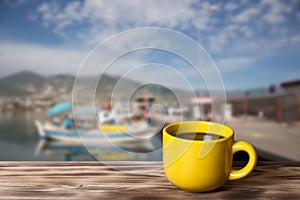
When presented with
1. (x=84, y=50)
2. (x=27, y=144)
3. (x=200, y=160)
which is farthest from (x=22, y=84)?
(x=200, y=160)

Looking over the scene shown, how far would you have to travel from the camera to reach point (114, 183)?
0.31m

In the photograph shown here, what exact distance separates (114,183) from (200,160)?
0.14m

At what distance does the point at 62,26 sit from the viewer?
741 centimetres

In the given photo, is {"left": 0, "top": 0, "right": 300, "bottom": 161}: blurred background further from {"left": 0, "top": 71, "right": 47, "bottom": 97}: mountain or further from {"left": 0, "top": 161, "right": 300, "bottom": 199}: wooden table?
{"left": 0, "top": 161, "right": 300, "bottom": 199}: wooden table

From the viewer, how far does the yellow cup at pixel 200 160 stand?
25cm

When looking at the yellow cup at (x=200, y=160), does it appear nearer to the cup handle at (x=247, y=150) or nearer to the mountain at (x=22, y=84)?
the cup handle at (x=247, y=150)

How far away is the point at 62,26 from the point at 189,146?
325 inches

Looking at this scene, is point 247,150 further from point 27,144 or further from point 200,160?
point 27,144

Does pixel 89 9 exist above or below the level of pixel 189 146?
above

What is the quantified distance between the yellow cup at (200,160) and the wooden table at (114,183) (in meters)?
0.02

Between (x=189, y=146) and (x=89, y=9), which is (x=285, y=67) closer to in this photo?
(x=89, y=9)

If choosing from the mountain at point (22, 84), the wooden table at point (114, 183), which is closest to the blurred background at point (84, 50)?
the mountain at point (22, 84)

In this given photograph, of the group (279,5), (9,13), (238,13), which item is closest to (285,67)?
(279,5)

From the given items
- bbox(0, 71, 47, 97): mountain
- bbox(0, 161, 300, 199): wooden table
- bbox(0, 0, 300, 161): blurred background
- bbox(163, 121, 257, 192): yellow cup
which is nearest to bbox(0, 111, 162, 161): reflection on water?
bbox(0, 0, 300, 161): blurred background
